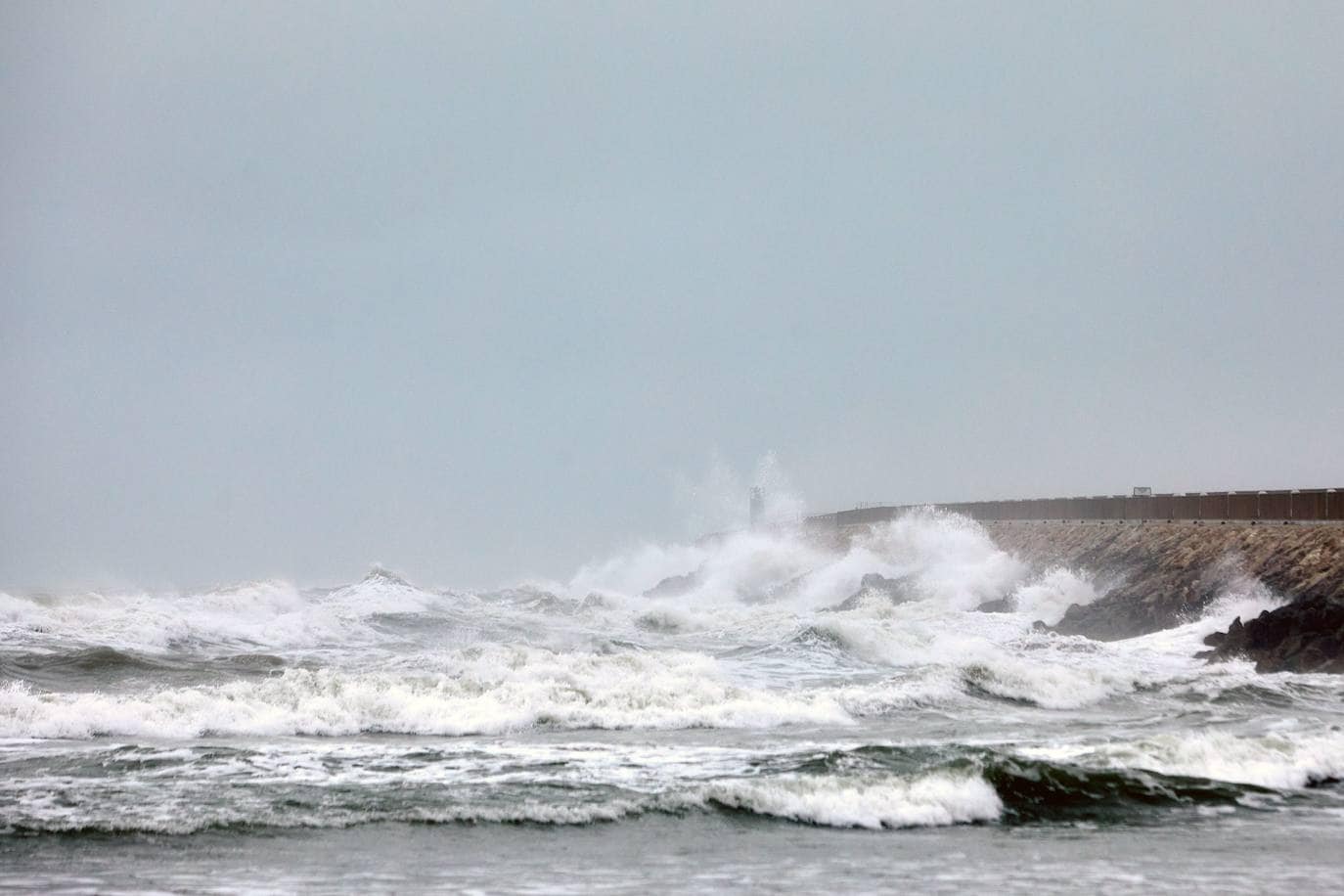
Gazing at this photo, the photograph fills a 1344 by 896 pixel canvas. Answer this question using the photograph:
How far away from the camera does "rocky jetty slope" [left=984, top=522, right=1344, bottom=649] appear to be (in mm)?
24453

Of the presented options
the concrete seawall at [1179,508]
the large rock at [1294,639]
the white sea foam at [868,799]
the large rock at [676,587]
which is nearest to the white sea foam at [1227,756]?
the white sea foam at [868,799]

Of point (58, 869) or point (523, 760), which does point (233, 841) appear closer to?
point (58, 869)

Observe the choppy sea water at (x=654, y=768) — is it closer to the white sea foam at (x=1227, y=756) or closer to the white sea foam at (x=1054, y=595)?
the white sea foam at (x=1227, y=756)

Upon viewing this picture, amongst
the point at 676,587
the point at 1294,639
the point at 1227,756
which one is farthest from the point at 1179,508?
the point at 676,587

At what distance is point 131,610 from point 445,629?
568 centimetres

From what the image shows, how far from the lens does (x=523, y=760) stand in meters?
11.7

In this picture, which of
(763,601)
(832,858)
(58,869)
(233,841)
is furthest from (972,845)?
(763,601)

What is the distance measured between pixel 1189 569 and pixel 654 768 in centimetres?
2037

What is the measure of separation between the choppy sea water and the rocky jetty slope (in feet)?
13.1

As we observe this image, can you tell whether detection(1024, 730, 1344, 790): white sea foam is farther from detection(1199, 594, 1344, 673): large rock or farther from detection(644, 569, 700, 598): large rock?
detection(644, 569, 700, 598): large rock

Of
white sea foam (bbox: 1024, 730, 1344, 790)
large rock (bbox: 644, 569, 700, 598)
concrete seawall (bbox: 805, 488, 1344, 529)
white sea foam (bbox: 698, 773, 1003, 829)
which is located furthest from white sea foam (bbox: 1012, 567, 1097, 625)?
large rock (bbox: 644, 569, 700, 598)

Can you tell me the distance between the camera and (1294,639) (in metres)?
19.8

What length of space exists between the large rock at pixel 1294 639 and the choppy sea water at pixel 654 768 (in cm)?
74

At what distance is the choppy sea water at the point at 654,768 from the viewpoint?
823 centimetres
